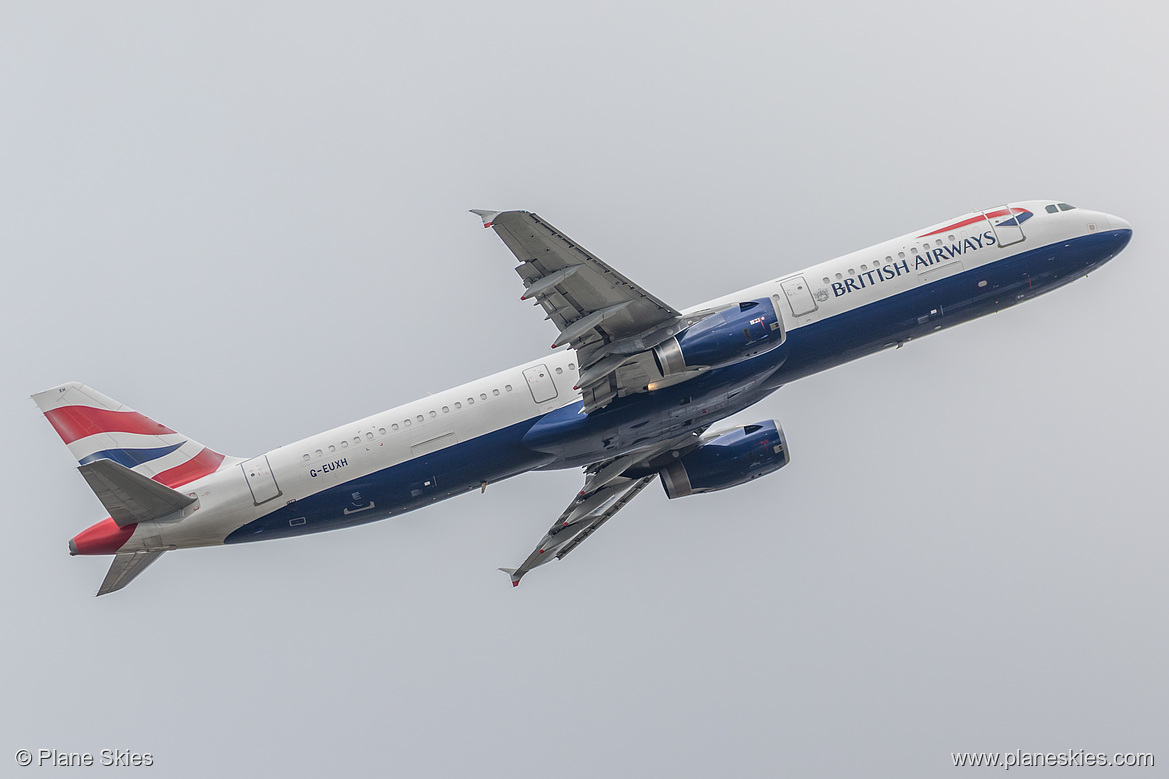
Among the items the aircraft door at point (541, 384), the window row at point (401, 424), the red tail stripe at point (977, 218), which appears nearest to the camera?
the window row at point (401, 424)

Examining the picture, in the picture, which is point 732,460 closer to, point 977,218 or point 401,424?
point 977,218

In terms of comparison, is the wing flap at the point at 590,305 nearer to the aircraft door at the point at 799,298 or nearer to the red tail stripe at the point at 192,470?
the aircraft door at the point at 799,298

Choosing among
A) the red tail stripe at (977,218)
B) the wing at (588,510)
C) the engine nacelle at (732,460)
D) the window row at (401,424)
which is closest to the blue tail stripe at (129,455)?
the window row at (401,424)

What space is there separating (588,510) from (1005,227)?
21.2 m

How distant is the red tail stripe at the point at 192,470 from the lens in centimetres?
4081

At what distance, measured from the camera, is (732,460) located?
45.3m

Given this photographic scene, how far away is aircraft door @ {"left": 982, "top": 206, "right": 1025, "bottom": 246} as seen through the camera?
41.6 meters

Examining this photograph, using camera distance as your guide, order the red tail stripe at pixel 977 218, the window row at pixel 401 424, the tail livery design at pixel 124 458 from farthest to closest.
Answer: the red tail stripe at pixel 977 218 → the window row at pixel 401 424 → the tail livery design at pixel 124 458

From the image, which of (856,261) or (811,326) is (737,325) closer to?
(811,326)

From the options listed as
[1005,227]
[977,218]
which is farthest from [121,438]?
[1005,227]

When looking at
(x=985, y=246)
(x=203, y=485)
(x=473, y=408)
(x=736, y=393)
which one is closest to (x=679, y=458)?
(x=736, y=393)

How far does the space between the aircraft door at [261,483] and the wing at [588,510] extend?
1154 cm

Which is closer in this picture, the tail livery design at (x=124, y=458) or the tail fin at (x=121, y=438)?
the tail livery design at (x=124, y=458)

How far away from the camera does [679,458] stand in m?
46.2
